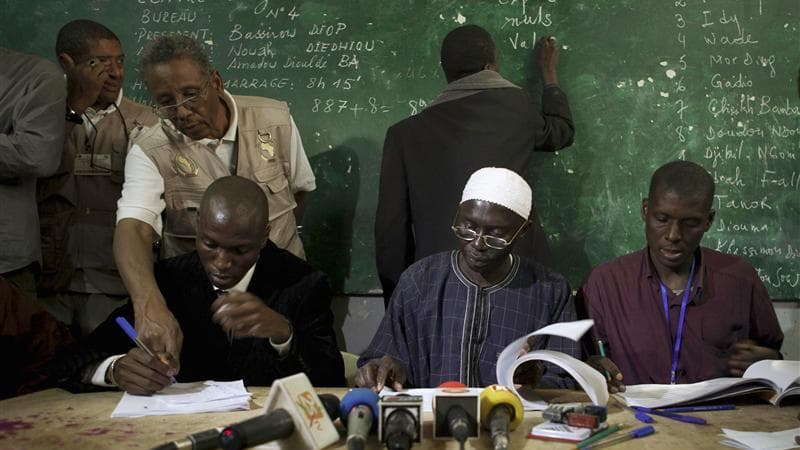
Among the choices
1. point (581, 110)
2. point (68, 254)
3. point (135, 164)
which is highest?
point (581, 110)

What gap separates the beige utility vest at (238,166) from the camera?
12.6 ft

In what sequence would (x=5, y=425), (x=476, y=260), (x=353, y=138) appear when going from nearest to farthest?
(x=5, y=425) → (x=476, y=260) → (x=353, y=138)

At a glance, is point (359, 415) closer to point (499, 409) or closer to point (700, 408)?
point (499, 409)

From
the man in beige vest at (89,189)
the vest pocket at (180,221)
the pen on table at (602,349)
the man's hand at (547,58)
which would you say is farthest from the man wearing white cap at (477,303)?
the man in beige vest at (89,189)

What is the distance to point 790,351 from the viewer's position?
15.1 feet

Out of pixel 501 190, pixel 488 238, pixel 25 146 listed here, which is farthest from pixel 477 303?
pixel 25 146

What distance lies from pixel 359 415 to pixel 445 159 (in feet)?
7.17

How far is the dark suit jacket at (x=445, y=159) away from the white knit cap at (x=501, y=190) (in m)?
0.82

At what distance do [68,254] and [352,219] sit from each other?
58.5 inches

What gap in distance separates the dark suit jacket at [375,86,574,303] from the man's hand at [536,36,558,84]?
291mm

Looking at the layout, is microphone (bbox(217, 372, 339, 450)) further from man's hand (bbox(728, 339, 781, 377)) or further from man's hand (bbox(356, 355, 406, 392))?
man's hand (bbox(728, 339, 781, 377))

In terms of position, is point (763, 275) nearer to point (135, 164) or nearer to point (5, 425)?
point (135, 164)

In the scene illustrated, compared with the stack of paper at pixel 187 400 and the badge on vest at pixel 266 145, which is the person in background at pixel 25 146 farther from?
the stack of paper at pixel 187 400

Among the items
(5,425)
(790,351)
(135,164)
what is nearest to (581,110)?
(790,351)
